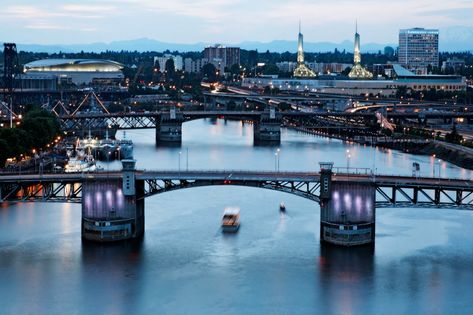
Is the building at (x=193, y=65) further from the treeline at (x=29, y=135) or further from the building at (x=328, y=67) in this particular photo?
the treeline at (x=29, y=135)

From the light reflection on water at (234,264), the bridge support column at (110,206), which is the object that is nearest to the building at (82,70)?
Result: the light reflection on water at (234,264)

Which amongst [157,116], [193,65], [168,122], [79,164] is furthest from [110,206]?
[193,65]

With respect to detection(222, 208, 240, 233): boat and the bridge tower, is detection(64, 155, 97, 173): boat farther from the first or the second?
the bridge tower

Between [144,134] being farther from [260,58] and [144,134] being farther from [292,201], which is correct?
[260,58]

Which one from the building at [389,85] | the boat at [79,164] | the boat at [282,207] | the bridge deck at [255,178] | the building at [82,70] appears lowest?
the boat at [282,207]

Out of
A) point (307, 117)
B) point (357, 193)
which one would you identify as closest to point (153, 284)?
point (357, 193)

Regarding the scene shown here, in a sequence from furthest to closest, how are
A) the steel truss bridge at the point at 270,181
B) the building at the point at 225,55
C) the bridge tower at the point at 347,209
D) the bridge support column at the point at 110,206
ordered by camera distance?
the building at the point at 225,55 → the bridge support column at the point at 110,206 → the steel truss bridge at the point at 270,181 → the bridge tower at the point at 347,209
